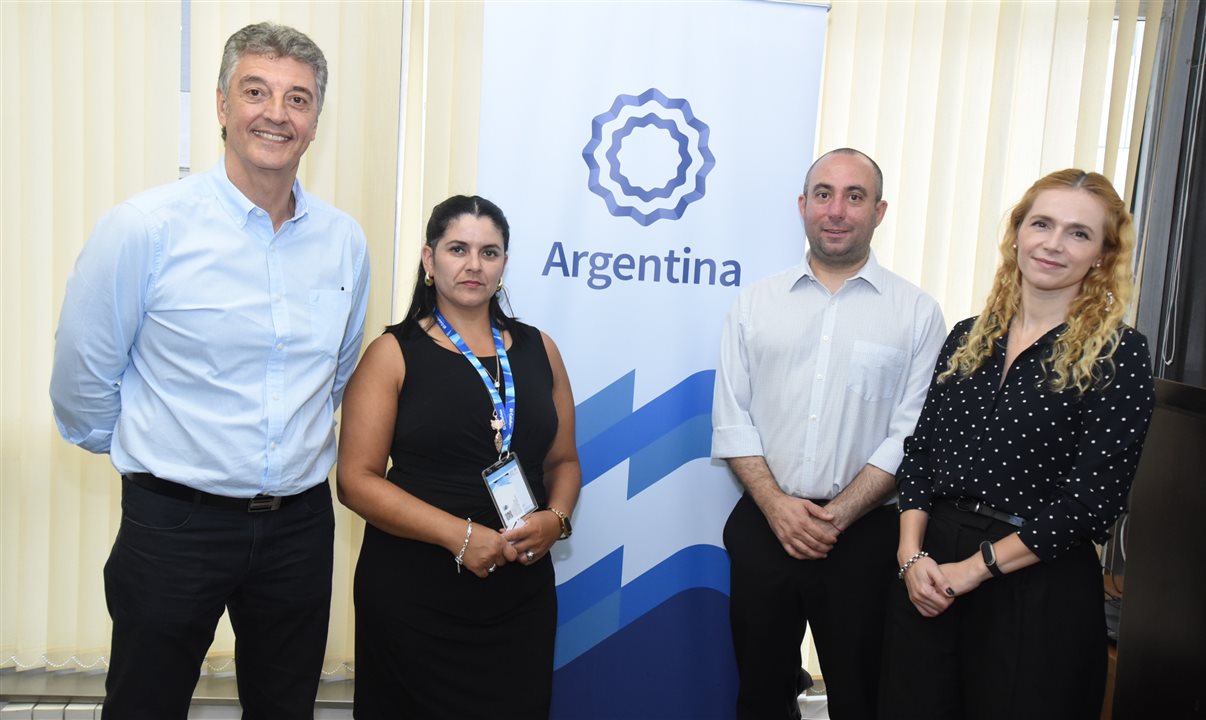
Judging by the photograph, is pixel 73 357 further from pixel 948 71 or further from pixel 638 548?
pixel 948 71

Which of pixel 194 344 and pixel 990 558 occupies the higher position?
pixel 194 344

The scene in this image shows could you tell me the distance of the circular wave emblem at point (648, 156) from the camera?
2.53 metres

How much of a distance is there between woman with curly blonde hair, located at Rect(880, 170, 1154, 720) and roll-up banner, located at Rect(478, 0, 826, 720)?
0.78 meters

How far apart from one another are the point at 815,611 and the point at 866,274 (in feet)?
3.03

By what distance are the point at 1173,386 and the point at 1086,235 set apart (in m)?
0.40

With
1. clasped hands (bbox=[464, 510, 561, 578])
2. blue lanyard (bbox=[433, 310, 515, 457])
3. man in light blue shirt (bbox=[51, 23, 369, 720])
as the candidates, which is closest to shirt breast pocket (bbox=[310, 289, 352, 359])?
man in light blue shirt (bbox=[51, 23, 369, 720])

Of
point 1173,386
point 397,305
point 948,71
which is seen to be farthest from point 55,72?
point 1173,386

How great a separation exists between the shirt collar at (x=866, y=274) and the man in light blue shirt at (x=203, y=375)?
129 cm

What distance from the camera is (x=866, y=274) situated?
2.38m

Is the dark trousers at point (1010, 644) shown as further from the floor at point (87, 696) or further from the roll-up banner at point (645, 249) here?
the floor at point (87, 696)

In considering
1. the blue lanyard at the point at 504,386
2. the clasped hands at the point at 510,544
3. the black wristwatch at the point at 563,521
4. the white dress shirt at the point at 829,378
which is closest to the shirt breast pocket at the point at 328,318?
the blue lanyard at the point at 504,386

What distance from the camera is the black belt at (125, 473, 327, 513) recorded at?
174 centimetres

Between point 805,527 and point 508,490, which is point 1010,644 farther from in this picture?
point 508,490

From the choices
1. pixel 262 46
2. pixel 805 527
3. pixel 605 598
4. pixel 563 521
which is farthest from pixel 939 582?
pixel 262 46
